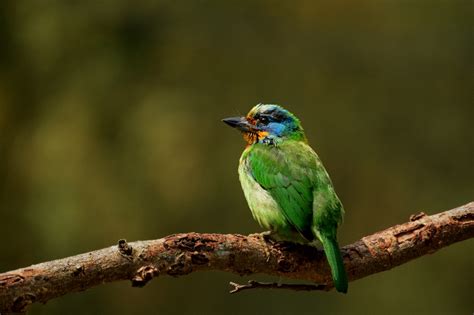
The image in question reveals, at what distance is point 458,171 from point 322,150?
1.93 meters

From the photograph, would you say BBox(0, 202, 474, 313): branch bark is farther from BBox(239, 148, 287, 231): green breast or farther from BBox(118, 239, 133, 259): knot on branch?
BBox(239, 148, 287, 231): green breast

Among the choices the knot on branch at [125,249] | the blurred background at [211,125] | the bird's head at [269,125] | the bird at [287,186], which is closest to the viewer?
the knot on branch at [125,249]

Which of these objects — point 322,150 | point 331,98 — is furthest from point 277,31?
point 322,150

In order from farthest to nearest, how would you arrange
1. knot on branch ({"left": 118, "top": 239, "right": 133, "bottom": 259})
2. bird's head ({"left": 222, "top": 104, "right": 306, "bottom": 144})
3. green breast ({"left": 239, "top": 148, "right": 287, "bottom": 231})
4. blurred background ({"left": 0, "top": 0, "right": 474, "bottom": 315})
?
blurred background ({"left": 0, "top": 0, "right": 474, "bottom": 315}) < bird's head ({"left": 222, "top": 104, "right": 306, "bottom": 144}) < green breast ({"left": 239, "top": 148, "right": 287, "bottom": 231}) < knot on branch ({"left": 118, "top": 239, "right": 133, "bottom": 259})

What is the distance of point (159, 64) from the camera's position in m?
9.17

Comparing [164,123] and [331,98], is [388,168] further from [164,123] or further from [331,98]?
[164,123]

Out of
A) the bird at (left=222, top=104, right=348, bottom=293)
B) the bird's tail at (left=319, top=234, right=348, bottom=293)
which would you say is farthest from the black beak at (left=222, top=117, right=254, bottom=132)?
the bird's tail at (left=319, top=234, right=348, bottom=293)

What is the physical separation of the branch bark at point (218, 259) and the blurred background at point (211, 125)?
4296 mm

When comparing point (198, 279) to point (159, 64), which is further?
point (159, 64)

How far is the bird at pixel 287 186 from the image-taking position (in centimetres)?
419

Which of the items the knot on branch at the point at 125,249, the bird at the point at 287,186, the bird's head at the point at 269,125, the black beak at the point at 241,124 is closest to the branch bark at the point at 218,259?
the knot on branch at the point at 125,249

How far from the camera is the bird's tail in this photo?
3.83 metres

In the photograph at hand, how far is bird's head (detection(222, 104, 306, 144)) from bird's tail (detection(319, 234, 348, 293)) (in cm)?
117

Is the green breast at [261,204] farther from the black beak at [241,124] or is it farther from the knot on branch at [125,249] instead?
the knot on branch at [125,249]
